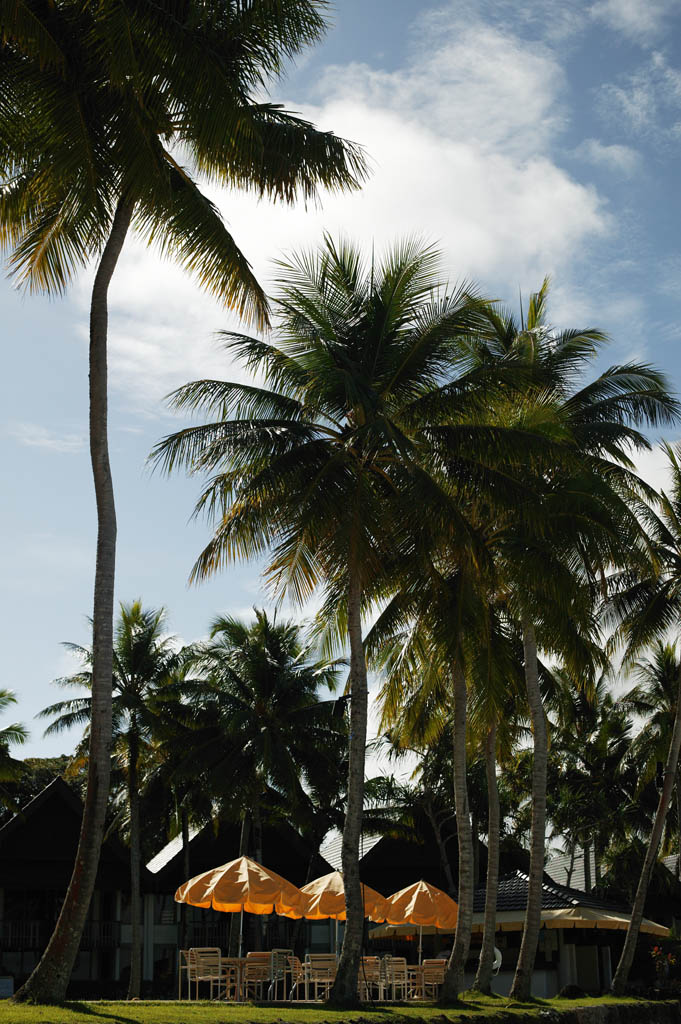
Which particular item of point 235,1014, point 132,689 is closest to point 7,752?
point 132,689

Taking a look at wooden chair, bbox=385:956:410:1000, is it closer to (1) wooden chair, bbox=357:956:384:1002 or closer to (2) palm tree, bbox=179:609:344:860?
(1) wooden chair, bbox=357:956:384:1002

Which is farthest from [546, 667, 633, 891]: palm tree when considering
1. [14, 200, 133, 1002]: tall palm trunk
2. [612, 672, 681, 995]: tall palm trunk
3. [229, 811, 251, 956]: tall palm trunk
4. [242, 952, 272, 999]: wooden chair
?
[14, 200, 133, 1002]: tall palm trunk

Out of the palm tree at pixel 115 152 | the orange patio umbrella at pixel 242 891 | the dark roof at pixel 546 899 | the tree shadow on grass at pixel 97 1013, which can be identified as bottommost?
the tree shadow on grass at pixel 97 1013

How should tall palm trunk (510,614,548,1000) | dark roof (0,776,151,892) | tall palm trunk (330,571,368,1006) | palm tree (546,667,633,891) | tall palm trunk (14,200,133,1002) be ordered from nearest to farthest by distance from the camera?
1. tall palm trunk (14,200,133,1002)
2. tall palm trunk (330,571,368,1006)
3. tall palm trunk (510,614,548,1000)
4. dark roof (0,776,151,892)
5. palm tree (546,667,633,891)

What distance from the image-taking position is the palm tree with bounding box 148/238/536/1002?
16891 mm

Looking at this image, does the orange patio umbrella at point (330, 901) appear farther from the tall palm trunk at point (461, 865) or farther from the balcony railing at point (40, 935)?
the balcony railing at point (40, 935)

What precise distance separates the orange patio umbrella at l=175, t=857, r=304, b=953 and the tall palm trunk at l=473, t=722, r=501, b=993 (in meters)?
4.09

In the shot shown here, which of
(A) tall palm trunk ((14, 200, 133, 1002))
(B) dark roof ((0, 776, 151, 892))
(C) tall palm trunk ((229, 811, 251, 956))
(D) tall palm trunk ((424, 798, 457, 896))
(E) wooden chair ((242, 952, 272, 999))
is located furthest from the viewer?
(D) tall palm trunk ((424, 798, 457, 896))

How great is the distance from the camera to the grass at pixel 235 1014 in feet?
34.2

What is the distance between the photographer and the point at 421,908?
2158 cm

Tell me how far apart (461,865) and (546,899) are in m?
11.6

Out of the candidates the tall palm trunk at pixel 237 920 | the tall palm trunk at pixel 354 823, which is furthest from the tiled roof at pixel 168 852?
the tall palm trunk at pixel 354 823

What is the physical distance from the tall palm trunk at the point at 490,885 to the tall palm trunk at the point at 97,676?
1033 cm

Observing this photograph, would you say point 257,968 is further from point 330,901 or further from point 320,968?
point 330,901
